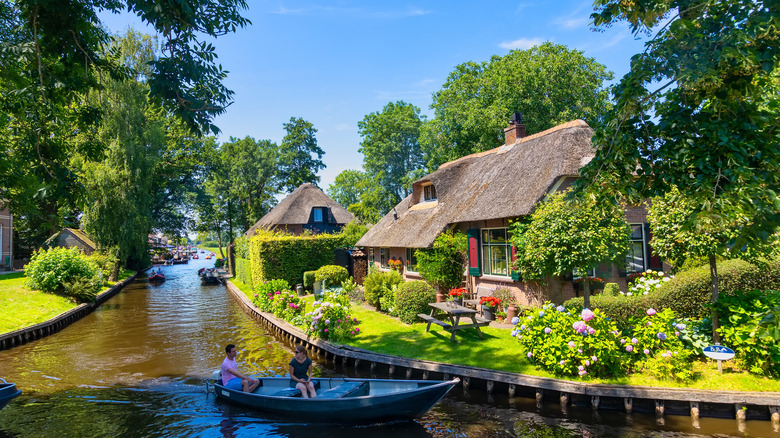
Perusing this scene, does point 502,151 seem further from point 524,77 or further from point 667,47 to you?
point 667,47

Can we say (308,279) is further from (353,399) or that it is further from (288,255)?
(353,399)

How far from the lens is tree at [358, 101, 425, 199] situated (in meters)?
50.2

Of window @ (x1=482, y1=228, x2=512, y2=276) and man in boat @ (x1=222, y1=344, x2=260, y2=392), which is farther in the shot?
window @ (x1=482, y1=228, x2=512, y2=276)

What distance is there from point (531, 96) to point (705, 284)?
22.3m

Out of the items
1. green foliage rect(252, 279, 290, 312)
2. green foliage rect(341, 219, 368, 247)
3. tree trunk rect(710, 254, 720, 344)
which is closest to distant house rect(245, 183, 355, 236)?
green foliage rect(341, 219, 368, 247)

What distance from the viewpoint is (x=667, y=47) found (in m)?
6.76

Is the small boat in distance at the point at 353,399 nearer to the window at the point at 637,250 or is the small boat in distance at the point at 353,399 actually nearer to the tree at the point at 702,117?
the tree at the point at 702,117

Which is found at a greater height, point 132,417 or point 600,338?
point 600,338

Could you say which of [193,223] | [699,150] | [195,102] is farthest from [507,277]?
[193,223]

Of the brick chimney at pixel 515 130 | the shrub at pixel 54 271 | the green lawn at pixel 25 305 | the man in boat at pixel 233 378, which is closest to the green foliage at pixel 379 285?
the man in boat at pixel 233 378

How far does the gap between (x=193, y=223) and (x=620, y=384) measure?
2274 inches

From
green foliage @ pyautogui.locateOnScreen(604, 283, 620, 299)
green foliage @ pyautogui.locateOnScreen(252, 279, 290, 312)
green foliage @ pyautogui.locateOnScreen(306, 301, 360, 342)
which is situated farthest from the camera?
green foliage @ pyautogui.locateOnScreen(252, 279, 290, 312)

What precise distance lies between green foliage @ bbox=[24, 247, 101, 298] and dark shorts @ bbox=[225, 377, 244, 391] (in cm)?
1865

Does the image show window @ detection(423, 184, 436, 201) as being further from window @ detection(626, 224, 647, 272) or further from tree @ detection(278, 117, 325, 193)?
tree @ detection(278, 117, 325, 193)
